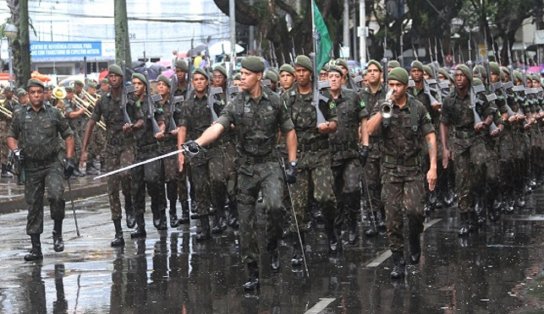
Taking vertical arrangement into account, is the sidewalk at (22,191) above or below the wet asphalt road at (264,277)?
above

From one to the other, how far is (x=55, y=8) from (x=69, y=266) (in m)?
68.4

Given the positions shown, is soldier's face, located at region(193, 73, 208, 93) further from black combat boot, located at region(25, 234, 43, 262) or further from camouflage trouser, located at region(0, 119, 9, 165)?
camouflage trouser, located at region(0, 119, 9, 165)

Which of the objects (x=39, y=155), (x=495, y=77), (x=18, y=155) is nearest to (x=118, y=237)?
(x=39, y=155)

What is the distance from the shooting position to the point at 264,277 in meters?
11.7

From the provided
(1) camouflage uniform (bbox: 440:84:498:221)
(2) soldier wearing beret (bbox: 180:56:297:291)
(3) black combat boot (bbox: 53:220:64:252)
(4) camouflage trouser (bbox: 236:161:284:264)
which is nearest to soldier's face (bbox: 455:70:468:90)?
(1) camouflage uniform (bbox: 440:84:498:221)

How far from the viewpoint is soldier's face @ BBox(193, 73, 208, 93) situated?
1480cm

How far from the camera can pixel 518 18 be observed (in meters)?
55.7

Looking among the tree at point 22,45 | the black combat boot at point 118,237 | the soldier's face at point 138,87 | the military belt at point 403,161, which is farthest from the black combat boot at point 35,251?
the tree at point 22,45

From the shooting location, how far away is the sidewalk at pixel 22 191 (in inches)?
778

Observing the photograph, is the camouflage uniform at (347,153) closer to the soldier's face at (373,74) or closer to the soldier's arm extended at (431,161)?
the soldier's face at (373,74)

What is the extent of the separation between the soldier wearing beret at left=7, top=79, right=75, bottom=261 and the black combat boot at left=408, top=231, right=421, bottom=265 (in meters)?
3.81

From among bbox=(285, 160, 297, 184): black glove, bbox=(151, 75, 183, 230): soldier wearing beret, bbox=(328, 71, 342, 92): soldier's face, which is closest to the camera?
bbox=(285, 160, 297, 184): black glove

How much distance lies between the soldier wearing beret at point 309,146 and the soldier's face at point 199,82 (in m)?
2.10

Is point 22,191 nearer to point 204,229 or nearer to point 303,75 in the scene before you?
point 204,229
